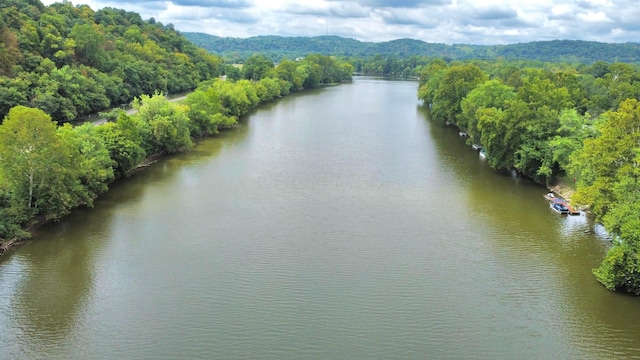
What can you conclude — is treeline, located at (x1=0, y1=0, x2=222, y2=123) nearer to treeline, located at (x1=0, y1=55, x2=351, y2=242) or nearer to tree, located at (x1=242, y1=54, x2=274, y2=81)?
treeline, located at (x1=0, y1=55, x2=351, y2=242)

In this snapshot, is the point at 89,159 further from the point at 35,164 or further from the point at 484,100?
the point at 484,100

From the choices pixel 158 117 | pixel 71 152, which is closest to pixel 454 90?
pixel 158 117

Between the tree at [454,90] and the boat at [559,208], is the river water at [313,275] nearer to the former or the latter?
the boat at [559,208]

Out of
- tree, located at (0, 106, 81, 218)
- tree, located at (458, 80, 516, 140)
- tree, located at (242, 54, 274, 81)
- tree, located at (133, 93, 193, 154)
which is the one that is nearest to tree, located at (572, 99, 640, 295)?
tree, located at (458, 80, 516, 140)

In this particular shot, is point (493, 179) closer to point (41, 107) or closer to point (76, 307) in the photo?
point (76, 307)

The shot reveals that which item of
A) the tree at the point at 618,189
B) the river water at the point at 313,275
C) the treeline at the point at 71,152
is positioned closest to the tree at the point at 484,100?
the river water at the point at 313,275

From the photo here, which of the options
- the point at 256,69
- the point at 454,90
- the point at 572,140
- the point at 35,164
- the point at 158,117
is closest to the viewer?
the point at 35,164
